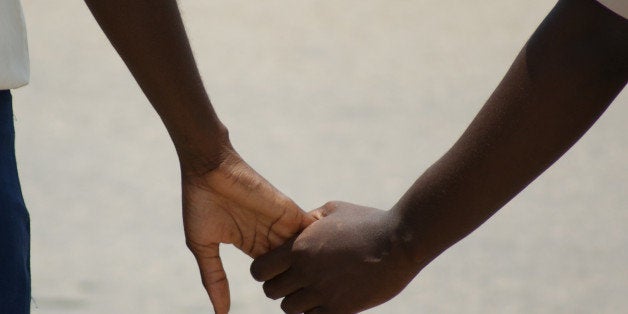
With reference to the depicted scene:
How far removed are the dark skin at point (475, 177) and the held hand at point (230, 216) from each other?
5cm

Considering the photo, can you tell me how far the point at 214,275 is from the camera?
3.19 meters

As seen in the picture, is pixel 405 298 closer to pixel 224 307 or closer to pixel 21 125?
pixel 224 307

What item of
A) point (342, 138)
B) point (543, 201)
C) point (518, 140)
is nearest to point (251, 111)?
point (342, 138)

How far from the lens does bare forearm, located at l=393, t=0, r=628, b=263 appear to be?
2590mm

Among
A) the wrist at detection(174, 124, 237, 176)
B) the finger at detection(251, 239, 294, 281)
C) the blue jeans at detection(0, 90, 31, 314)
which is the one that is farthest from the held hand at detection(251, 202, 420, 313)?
the blue jeans at detection(0, 90, 31, 314)

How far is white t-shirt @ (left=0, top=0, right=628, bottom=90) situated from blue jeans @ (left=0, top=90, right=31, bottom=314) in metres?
0.06

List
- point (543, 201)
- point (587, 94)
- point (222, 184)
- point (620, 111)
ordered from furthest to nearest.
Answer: point (620, 111) → point (543, 201) → point (222, 184) → point (587, 94)

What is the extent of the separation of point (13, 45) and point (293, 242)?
3.09 feet

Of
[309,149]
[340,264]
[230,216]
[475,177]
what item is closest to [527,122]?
[475,177]

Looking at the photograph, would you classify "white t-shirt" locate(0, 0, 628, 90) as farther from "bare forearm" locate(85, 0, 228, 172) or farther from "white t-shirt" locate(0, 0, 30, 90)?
"bare forearm" locate(85, 0, 228, 172)

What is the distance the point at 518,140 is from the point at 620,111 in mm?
4532

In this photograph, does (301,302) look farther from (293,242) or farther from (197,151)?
(197,151)

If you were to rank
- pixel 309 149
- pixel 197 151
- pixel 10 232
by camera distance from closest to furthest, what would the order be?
1. pixel 10 232
2. pixel 197 151
3. pixel 309 149

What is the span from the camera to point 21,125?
6547 millimetres
